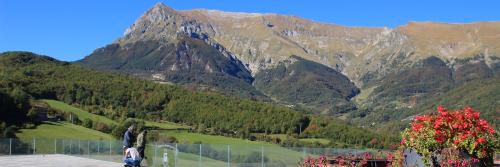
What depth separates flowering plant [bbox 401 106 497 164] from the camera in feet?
38.7

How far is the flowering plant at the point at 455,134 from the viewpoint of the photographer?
38.7ft

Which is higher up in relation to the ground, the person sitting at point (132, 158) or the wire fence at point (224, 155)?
the person sitting at point (132, 158)

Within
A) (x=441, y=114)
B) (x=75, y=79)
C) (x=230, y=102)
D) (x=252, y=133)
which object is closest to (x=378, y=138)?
(x=252, y=133)

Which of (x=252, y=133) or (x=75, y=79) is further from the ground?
(x=75, y=79)

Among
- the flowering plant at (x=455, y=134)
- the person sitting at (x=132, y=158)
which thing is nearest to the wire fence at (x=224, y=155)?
the person sitting at (x=132, y=158)

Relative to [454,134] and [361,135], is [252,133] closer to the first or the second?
[361,135]

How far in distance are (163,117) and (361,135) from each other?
45.7 m

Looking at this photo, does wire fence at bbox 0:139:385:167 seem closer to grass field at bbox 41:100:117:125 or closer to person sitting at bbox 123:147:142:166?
person sitting at bbox 123:147:142:166

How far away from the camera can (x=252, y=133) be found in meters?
144

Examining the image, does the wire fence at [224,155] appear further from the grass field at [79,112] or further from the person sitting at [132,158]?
the grass field at [79,112]

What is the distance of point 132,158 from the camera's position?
17188 millimetres

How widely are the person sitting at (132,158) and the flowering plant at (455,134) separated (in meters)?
7.62

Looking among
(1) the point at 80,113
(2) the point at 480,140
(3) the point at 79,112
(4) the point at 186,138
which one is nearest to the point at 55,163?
(2) the point at 480,140

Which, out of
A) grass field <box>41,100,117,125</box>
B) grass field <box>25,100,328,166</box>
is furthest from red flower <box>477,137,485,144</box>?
grass field <box>41,100,117,125</box>
